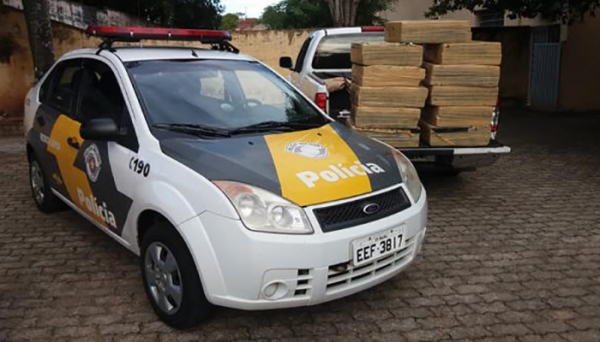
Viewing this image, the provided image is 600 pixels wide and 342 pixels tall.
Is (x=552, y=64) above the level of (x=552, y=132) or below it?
above

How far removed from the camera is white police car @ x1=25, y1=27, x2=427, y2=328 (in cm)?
286

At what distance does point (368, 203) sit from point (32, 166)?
12.2 ft

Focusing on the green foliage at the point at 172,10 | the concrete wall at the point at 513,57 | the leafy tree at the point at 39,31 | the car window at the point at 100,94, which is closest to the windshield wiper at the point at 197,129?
the car window at the point at 100,94

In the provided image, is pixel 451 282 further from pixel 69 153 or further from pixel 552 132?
pixel 552 132

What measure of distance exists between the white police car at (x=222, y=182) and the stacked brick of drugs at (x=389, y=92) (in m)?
1.17

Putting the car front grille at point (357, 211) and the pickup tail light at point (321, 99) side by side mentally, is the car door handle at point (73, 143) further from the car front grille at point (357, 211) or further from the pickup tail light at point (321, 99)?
the pickup tail light at point (321, 99)

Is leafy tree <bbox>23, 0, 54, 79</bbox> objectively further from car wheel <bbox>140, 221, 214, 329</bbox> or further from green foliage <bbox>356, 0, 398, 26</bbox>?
green foliage <bbox>356, 0, 398, 26</bbox>

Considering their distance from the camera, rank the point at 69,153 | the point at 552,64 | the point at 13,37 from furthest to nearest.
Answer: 1. the point at 552,64
2. the point at 13,37
3. the point at 69,153

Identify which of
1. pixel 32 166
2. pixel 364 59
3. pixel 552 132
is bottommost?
pixel 552 132

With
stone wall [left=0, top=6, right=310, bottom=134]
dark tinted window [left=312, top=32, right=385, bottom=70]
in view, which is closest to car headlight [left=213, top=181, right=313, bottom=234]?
dark tinted window [left=312, top=32, right=385, bottom=70]

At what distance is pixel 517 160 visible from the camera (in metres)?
7.95

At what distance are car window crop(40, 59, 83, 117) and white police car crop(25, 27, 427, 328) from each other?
0.02 meters

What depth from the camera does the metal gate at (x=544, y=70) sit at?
13.1 m

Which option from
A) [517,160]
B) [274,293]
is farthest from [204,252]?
[517,160]
